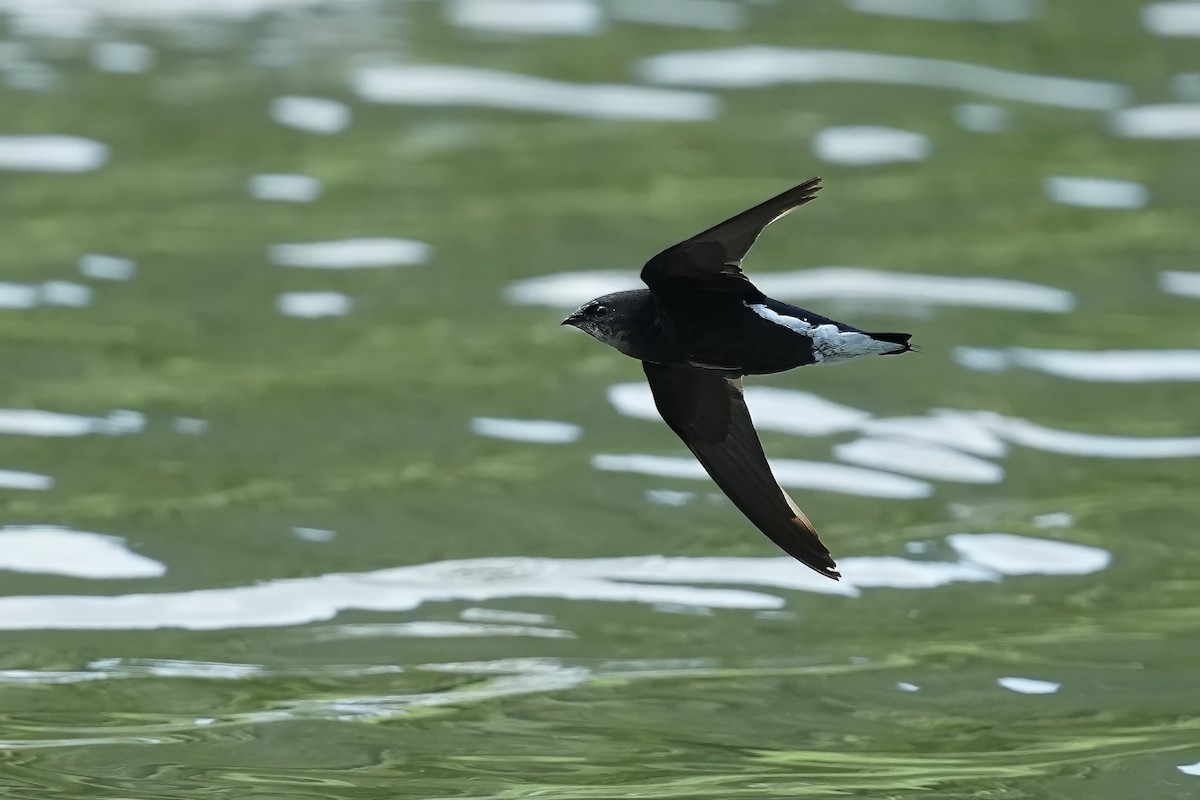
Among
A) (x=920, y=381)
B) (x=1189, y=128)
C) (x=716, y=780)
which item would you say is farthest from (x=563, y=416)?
(x=1189, y=128)

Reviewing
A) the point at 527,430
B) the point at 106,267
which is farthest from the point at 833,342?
the point at 106,267

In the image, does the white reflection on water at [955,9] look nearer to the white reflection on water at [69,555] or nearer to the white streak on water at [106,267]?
the white streak on water at [106,267]

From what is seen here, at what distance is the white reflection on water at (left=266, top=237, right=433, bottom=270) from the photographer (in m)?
8.34

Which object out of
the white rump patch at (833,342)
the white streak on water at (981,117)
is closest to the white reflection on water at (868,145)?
the white streak on water at (981,117)

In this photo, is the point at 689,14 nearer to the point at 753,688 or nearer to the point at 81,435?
the point at 81,435

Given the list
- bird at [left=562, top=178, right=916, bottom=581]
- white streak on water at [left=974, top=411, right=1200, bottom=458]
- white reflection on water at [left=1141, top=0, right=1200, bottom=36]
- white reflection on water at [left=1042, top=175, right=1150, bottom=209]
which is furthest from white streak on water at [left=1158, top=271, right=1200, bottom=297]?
bird at [left=562, top=178, right=916, bottom=581]

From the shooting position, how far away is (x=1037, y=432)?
6887 millimetres

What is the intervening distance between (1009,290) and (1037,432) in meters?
1.40

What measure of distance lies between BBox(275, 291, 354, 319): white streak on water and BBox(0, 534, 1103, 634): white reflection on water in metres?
2.21

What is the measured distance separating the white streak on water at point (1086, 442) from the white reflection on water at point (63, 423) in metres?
2.80

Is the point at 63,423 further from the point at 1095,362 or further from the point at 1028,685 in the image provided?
the point at 1095,362

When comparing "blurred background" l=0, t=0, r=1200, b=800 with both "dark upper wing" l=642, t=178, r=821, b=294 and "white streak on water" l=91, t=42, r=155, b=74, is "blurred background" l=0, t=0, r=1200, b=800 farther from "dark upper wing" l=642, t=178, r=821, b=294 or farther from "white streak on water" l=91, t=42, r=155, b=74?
"dark upper wing" l=642, t=178, r=821, b=294

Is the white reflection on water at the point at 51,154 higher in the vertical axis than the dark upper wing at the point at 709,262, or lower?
higher

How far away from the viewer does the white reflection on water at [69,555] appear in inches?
226
